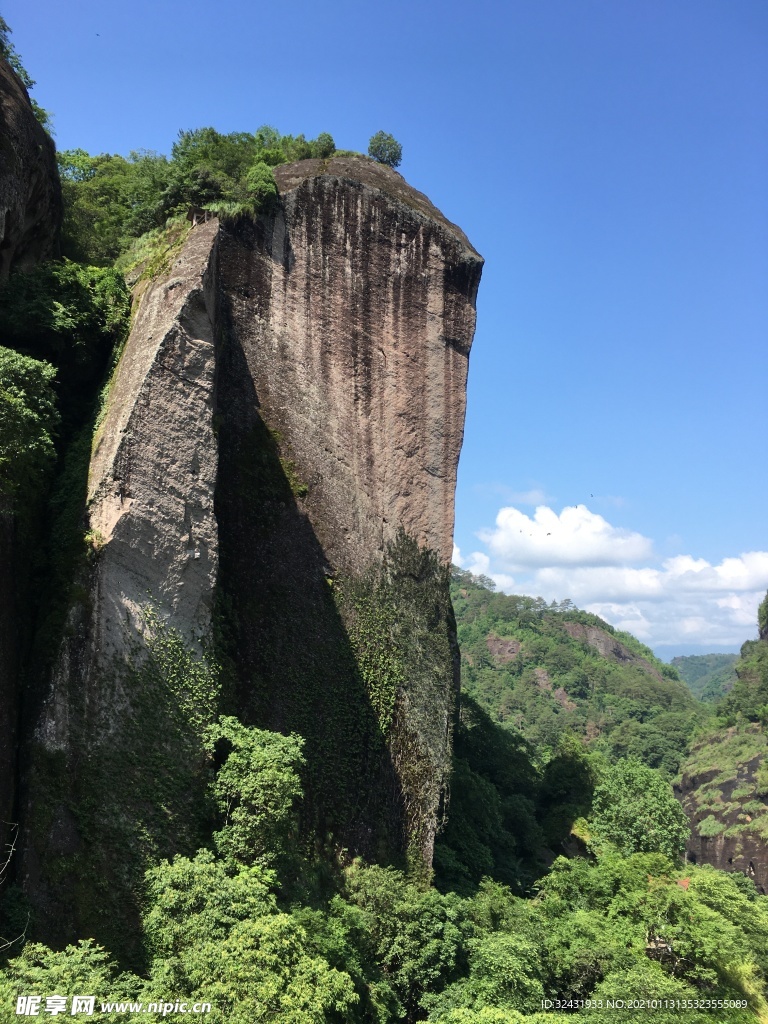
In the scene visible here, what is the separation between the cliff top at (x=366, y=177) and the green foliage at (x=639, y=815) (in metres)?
15.8

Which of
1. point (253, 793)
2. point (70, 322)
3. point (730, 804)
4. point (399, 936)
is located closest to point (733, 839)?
point (730, 804)

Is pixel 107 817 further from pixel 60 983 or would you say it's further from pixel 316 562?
pixel 316 562

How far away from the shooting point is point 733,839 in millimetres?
40438

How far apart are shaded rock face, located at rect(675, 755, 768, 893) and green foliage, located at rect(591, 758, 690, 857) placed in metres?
16.4

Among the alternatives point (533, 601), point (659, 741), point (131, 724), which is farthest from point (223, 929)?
point (533, 601)

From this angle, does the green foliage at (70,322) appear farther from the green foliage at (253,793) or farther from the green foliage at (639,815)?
the green foliage at (639,815)

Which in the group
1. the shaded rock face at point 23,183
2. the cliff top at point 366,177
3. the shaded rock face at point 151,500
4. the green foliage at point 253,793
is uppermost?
the cliff top at point 366,177

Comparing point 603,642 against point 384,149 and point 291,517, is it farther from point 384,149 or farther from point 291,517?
point 291,517

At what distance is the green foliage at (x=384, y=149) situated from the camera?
21156 mm

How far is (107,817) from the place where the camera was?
1029cm

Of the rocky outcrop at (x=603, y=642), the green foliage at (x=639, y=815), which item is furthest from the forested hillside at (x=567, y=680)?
the green foliage at (x=639, y=815)

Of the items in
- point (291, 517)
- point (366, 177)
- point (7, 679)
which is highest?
point (366, 177)

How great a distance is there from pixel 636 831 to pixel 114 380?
1795cm

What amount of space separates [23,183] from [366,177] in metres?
8.29
